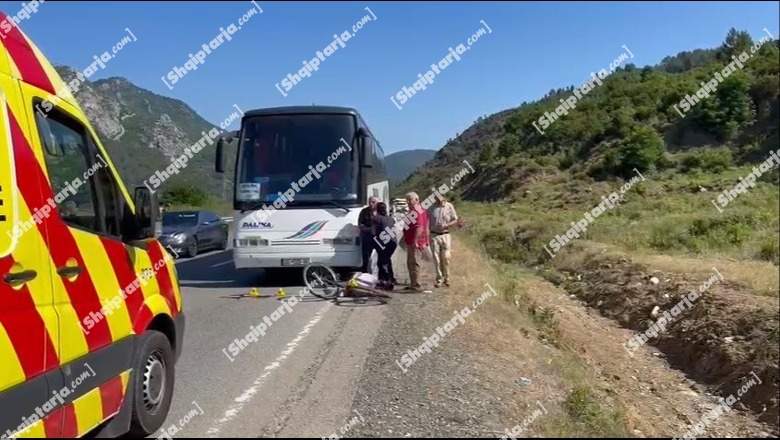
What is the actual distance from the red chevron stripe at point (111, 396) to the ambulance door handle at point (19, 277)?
965 millimetres

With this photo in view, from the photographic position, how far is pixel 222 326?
9516 mm

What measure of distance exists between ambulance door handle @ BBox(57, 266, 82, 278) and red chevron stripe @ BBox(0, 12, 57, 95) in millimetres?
1140

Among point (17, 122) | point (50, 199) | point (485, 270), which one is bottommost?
point (485, 270)

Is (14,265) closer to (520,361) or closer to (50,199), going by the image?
A: (50,199)

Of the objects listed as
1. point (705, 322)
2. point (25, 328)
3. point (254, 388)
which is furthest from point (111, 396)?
point (705, 322)

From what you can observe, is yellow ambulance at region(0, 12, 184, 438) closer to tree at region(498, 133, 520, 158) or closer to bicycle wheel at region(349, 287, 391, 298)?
bicycle wheel at region(349, 287, 391, 298)

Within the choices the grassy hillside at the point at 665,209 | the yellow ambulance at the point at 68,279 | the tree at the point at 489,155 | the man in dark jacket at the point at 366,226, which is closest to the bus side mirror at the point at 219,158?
the man in dark jacket at the point at 366,226

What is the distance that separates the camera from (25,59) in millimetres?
4164

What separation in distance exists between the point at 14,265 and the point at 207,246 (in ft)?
66.9

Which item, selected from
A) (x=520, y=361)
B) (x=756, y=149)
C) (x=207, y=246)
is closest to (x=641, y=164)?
(x=756, y=149)

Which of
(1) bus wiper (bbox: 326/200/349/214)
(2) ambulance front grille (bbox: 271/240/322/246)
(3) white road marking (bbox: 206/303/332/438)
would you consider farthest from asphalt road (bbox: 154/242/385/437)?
(1) bus wiper (bbox: 326/200/349/214)

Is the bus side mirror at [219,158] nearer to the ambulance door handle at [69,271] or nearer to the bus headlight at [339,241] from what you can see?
the bus headlight at [339,241]

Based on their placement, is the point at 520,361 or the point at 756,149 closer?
the point at 520,361

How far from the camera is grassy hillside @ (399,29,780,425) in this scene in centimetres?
1179
